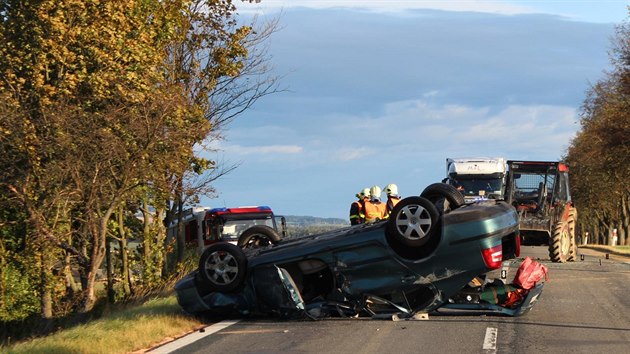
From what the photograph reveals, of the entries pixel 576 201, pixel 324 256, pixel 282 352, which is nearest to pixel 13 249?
pixel 324 256

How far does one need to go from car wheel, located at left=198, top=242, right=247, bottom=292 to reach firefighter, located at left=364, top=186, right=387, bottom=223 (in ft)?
14.6

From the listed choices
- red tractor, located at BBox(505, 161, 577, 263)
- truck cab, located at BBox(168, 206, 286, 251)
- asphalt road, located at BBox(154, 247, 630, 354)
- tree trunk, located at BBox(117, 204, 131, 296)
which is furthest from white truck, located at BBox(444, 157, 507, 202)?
asphalt road, located at BBox(154, 247, 630, 354)

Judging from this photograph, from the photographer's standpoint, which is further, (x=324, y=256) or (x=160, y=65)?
(x=160, y=65)

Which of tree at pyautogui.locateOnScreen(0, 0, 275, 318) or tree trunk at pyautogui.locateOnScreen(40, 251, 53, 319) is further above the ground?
tree at pyautogui.locateOnScreen(0, 0, 275, 318)

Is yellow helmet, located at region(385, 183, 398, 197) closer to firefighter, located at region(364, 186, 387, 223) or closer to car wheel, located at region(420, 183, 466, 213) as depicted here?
firefighter, located at region(364, 186, 387, 223)

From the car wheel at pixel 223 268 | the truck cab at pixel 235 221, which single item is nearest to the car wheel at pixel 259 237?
the car wheel at pixel 223 268

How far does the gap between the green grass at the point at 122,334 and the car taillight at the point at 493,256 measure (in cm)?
367

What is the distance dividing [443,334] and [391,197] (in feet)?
20.6

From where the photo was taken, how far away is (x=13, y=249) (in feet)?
89.0

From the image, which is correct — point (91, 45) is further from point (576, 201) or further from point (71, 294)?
point (576, 201)

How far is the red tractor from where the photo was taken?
24552 millimetres

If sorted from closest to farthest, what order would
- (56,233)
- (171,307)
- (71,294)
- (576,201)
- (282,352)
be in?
Result: (282,352), (171,307), (56,233), (71,294), (576,201)

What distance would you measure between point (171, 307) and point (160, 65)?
13.5 metres

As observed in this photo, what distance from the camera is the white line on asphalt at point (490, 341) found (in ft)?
30.3
